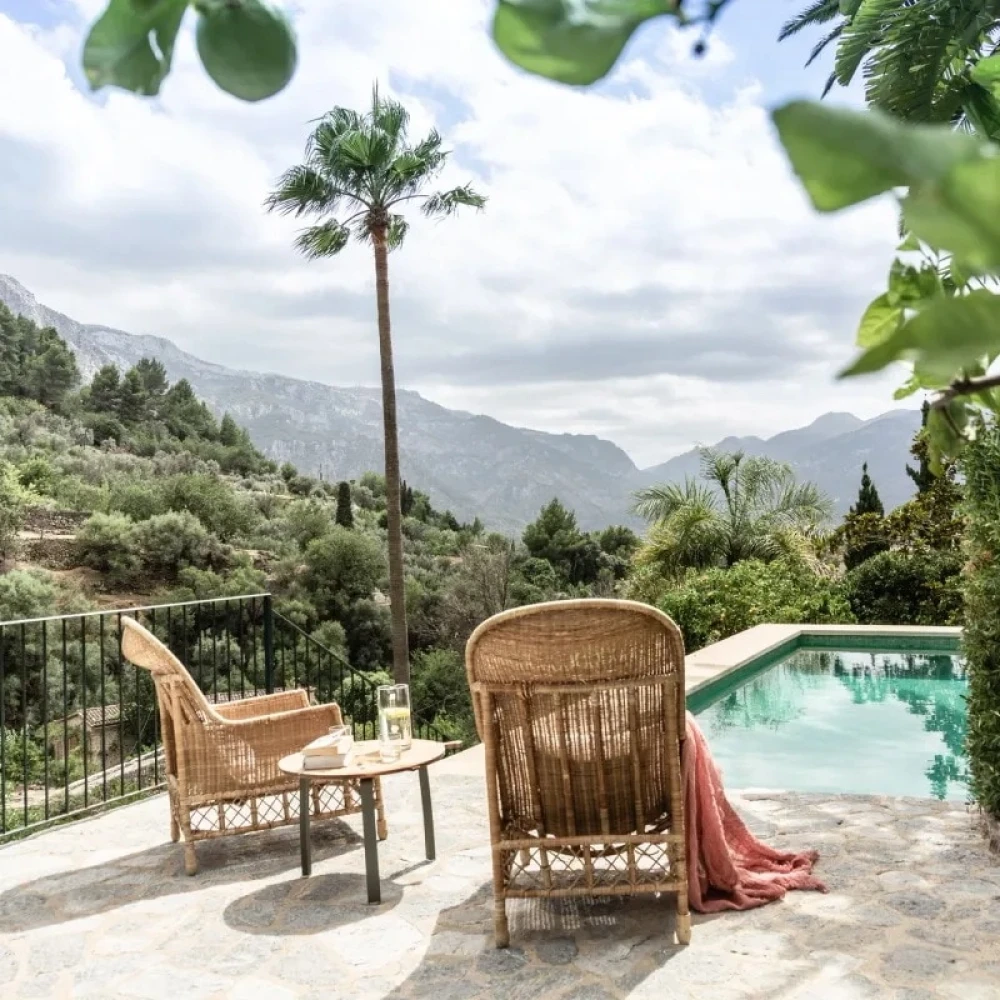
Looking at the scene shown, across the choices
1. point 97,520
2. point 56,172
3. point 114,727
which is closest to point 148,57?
point 56,172

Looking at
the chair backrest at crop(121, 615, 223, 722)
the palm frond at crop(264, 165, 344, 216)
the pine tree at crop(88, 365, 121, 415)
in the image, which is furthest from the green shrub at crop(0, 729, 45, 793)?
the pine tree at crop(88, 365, 121, 415)

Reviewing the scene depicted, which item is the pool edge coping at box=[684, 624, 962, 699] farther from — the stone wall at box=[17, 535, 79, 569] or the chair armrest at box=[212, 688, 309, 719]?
the stone wall at box=[17, 535, 79, 569]

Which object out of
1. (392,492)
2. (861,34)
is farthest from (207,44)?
(392,492)

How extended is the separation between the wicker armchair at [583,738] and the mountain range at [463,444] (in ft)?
241

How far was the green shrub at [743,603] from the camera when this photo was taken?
11.5m

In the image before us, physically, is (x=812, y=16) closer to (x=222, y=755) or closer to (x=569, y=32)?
(x=222, y=755)

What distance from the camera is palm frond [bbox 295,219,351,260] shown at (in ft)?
44.5

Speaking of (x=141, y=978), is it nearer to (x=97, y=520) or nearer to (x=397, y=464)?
(x=397, y=464)

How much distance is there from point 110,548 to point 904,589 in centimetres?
2326

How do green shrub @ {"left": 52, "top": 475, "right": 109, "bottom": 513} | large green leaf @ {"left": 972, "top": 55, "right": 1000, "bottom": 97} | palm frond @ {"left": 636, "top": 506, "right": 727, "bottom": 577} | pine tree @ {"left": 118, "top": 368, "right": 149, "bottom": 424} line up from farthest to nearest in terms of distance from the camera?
pine tree @ {"left": 118, "top": 368, "right": 149, "bottom": 424}, green shrub @ {"left": 52, "top": 475, "right": 109, "bottom": 513}, palm frond @ {"left": 636, "top": 506, "right": 727, "bottom": 577}, large green leaf @ {"left": 972, "top": 55, "right": 1000, "bottom": 97}

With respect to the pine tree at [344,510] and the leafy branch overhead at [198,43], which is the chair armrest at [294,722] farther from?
the pine tree at [344,510]

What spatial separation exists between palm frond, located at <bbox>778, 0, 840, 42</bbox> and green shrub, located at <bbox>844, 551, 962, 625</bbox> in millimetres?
6207

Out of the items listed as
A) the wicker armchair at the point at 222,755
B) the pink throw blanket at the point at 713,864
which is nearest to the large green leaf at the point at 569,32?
the pink throw blanket at the point at 713,864

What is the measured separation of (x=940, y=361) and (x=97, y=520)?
30.7 m
